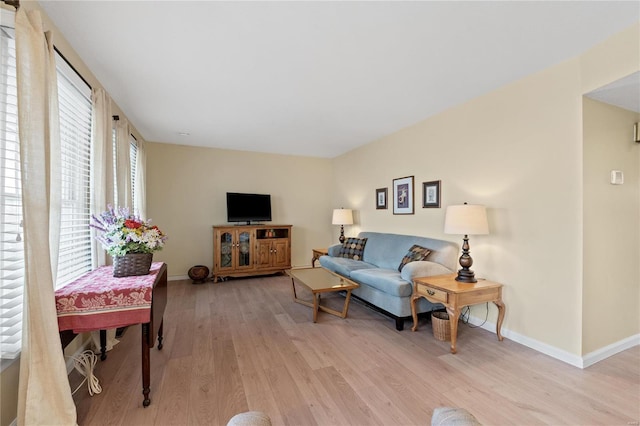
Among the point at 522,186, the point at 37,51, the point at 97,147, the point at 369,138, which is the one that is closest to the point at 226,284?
the point at 97,147

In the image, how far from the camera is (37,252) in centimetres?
141

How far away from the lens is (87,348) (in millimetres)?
2365

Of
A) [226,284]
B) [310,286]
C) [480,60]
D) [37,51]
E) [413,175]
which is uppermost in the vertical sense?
[480,60]

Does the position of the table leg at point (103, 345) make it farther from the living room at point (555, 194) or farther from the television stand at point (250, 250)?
the television stand at point (250, 250)

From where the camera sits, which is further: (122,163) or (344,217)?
(344,217)

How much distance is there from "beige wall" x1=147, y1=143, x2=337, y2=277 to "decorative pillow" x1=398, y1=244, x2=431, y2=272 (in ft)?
9.50

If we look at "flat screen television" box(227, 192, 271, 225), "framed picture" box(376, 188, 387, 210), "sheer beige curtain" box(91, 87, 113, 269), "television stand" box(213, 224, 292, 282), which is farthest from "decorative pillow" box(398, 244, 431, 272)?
"sheer beige curtain" box(91, 87, 113, 269)

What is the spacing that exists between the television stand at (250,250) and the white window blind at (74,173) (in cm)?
254

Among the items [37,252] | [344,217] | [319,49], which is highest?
[319,49]

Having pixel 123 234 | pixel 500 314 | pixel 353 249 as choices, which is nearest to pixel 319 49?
pixel 123 234

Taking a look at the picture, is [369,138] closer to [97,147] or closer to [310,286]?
[310,286]

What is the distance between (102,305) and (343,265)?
2883mm

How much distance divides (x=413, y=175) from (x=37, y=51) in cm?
→ 375

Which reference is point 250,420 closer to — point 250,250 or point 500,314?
point 500,314
